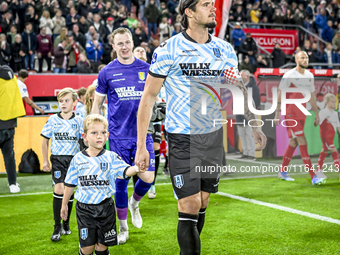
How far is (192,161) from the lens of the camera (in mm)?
3037

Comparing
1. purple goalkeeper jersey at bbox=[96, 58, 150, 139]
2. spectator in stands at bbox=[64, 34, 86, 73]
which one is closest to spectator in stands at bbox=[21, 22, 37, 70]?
spectator in stands at bbox=[64, 34, 86, 73]

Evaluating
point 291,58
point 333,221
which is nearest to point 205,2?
point 333,221

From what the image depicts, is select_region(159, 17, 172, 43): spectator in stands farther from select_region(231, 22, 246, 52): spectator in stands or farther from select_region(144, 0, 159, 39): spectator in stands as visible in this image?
select_region(231, 22, 246, 52): spectator in stands

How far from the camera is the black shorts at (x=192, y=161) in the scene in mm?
3025

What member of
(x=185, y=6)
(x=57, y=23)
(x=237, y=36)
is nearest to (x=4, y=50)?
(x=57, y=23)

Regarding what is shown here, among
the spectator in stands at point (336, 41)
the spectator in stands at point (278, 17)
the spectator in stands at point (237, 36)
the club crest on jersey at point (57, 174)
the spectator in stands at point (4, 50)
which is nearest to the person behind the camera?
the club crest on jersey at point (57, 174)

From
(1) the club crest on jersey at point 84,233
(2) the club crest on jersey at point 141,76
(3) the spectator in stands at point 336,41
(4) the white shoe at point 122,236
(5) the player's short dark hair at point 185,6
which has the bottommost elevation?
(4) the white shoe at point 122,236

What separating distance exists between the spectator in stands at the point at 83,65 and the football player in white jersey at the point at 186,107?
10.8m

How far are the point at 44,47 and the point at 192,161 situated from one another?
12.4m

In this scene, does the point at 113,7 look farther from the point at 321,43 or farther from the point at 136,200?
the point at 136,200

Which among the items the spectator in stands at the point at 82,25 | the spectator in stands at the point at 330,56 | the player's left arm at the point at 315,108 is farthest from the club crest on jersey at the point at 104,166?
the spectator in stands at the point at 330,56

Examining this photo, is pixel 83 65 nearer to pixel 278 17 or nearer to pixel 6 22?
pixel 6 22

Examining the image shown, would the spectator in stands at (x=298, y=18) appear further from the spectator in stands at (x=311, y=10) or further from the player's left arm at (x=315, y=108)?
the player's left arm at (x=315, y=108)

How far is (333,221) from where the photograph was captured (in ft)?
16.9
